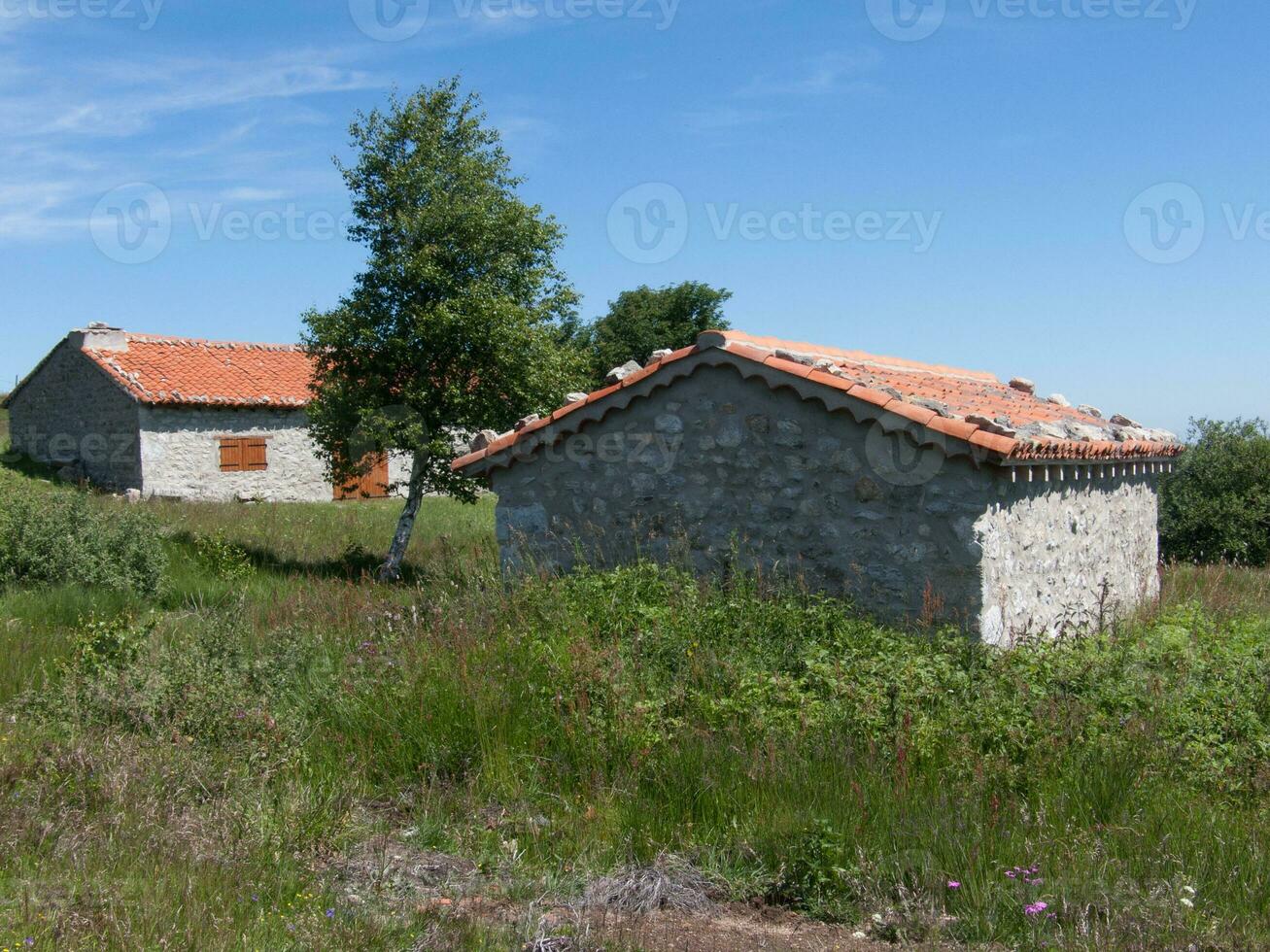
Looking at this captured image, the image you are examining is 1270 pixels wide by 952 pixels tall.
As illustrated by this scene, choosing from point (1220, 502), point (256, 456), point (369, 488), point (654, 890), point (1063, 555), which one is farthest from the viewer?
point (369, 488)

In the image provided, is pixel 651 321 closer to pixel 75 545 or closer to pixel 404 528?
pixel 404 528

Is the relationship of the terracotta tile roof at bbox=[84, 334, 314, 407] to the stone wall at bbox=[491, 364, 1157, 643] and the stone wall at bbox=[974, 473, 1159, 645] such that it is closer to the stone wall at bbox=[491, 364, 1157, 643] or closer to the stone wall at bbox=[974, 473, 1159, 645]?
the stone wall at bbox=[491, 364, 1157, 643]

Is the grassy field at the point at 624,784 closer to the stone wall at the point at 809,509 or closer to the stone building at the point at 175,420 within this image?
the stone wall at the point at 809,509

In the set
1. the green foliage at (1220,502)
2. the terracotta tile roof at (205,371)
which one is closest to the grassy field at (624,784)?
the green foliage at (1220,502)

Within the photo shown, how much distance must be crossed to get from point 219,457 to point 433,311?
506 inches

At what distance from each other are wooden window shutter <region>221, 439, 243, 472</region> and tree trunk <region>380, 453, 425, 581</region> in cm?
1128

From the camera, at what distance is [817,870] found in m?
4.77

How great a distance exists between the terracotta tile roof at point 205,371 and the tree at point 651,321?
1285 cm

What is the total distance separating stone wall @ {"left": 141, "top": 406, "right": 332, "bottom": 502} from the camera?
25188mm

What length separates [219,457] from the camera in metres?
26.4

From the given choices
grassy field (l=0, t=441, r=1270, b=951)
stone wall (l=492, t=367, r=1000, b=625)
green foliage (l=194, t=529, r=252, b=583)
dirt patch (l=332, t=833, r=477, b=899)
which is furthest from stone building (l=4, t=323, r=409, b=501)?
dirt patch (l=332, t=833, r=477, b=899)

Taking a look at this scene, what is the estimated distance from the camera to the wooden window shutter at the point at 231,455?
87.1 feet

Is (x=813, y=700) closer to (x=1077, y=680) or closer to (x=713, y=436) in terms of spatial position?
(x=1077, y=680)

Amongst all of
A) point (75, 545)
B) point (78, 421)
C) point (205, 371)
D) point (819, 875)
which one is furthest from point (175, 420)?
point (819, 875)
